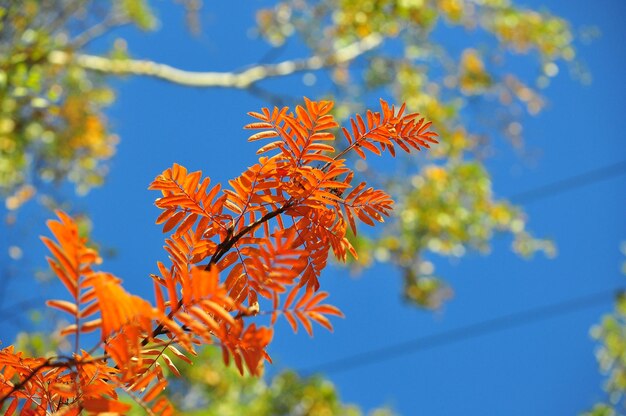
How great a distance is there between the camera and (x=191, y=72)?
6199mm

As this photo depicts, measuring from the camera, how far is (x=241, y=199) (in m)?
1.02

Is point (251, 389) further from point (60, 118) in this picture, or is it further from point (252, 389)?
point (60, 118)

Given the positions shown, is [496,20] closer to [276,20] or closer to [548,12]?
[548,12]

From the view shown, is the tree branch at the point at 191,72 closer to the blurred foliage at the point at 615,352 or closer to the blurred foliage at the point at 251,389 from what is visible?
the blurred foliage at the point at 251,389

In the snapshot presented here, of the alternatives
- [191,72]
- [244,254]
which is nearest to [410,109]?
[191,72]

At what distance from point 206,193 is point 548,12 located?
715cm

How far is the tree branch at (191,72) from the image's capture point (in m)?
5.79

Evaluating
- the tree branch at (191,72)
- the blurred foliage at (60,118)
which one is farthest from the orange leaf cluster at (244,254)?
the tree branch at (191,72)

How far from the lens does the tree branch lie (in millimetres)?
5785

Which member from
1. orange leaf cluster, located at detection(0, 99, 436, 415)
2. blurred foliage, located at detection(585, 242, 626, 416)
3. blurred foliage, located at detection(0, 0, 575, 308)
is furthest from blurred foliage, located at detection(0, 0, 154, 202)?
blurred foliage, located at detection(585, 242, 626, 416)

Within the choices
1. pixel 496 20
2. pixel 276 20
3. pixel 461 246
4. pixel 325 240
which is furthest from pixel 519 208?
pixel 325 240

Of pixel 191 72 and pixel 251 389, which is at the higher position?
pixel 191 72

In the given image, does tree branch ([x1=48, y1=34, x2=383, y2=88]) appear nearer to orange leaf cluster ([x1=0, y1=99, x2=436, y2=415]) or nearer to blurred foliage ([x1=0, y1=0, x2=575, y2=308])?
blurred foliage ([x1=0, y1=0, x2=575, y2=308])

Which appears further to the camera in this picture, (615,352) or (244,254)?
(615,352)
